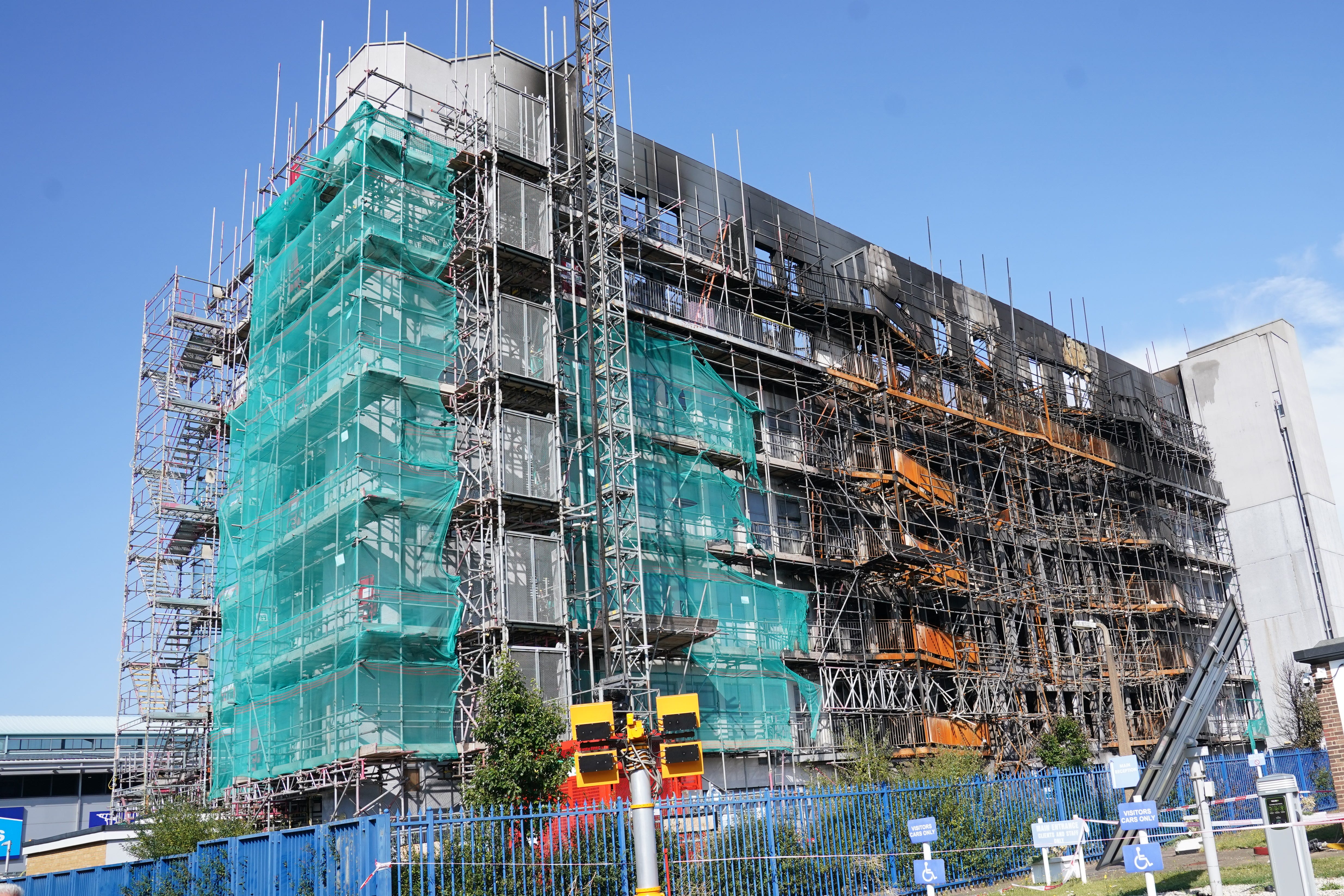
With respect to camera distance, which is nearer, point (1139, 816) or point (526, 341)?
A: point (1139, 816)

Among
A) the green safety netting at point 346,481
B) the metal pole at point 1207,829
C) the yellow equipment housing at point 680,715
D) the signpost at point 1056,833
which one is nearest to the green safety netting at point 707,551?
the green safety netting at point 346,481

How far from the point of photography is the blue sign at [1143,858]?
15.6m

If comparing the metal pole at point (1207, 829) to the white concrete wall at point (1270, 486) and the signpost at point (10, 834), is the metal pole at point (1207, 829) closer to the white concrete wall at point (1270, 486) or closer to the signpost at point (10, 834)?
the signpost at point (10, 834)

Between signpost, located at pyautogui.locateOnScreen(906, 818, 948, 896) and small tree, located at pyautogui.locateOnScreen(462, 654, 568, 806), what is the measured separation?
7.74 meters

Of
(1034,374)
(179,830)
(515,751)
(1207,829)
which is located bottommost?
(1207,829)

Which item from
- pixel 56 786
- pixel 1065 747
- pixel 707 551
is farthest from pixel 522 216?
pixel 56 786

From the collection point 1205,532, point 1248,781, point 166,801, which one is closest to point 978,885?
point 1248,781

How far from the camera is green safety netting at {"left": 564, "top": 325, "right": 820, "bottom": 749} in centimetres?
3148

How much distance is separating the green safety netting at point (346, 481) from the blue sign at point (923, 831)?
1214cm

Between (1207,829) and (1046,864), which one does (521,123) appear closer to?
(1046,864)

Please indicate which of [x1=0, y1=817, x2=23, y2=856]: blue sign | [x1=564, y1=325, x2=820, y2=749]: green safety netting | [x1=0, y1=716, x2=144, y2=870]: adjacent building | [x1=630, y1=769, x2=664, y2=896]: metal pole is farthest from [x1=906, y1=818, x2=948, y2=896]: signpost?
[x1=0, y1=716, x2=144, y2=870]: adjacent building

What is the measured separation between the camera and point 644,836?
988 centimetres

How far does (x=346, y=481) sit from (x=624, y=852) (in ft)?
46.1

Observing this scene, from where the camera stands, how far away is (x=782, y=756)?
3253 cm
